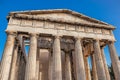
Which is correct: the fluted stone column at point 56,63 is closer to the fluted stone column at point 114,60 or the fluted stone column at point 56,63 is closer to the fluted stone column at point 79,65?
the fluted stone column at point 79,65

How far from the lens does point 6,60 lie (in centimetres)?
1463

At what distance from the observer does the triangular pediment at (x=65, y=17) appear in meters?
17.9

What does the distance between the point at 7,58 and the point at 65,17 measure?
9.04 meters

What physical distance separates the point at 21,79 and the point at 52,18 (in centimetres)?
1052

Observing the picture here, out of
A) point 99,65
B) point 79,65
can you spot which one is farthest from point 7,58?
point 99,65

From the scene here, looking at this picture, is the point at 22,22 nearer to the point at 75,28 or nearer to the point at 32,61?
the point at 32,61

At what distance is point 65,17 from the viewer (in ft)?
62.5

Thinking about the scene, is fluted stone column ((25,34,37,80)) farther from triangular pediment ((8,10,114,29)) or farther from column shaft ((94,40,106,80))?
column shaft ((94,40,106,80))

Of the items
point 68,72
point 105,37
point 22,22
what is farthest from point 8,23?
point 105,37

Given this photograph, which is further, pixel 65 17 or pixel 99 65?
pixel 65 17

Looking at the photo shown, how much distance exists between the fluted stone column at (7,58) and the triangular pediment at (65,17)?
134 inches

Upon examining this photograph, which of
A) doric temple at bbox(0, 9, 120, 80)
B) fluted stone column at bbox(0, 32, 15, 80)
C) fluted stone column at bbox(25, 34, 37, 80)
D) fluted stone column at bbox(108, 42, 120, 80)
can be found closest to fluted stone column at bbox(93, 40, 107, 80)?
doric temple at bbox(0, 9, 120, 80)

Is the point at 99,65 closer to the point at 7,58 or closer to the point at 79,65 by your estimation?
the point at 79,65

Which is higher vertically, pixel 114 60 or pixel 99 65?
pixel 114 60
